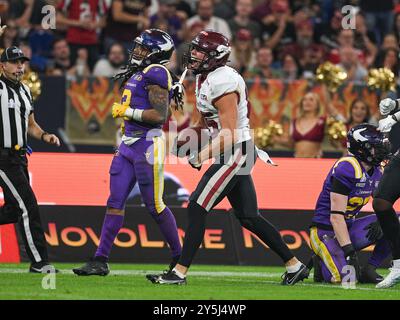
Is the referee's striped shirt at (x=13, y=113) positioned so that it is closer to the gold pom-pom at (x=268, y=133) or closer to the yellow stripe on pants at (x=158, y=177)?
the yellow stripe on pants at (x=158, y=177)

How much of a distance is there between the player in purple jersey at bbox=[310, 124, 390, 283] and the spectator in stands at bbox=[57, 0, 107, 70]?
734cm

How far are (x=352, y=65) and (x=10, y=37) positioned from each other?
484 cm

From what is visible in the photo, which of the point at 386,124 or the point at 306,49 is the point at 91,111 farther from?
the point at 386,124

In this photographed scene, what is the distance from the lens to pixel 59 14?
17438 millimetres

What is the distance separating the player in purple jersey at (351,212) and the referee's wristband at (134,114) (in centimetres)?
171

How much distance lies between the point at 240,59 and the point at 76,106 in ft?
9.29

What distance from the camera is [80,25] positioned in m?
17.3

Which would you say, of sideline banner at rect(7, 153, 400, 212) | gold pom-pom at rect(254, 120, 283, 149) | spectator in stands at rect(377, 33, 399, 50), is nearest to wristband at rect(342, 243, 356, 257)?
sideline banner at rect(7, 153, 400, 212)

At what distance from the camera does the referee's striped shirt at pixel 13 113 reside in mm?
10820

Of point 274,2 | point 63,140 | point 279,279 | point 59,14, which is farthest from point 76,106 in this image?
point 279,279

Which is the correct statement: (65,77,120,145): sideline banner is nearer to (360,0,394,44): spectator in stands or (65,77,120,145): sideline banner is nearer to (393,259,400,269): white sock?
(360,0,394,44): spectator in stands
